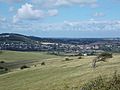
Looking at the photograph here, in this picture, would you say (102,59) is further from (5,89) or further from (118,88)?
(118,88)

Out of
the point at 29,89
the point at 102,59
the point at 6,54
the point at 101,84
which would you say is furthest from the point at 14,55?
the point at 101,84

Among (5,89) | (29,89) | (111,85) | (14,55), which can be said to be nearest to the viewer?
(111,85)

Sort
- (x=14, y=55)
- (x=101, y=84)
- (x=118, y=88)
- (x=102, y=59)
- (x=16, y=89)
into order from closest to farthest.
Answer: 1. (x=118, y=88)
2. (x=101, y=84)
3. (x=16, y=89)
4. (x=102, y=59)
5. (x=14, y=55)

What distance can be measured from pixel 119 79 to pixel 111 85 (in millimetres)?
552

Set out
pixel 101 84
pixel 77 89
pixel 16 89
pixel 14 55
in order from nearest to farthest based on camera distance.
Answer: pixel 101 84
pixel 77 89
pixel 16 89
pixel 14 55

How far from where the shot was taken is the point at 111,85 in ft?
62.0

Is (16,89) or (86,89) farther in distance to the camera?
(16,89)

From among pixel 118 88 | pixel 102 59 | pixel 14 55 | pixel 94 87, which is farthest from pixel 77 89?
pixel 14 55

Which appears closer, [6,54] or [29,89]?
[29,89]

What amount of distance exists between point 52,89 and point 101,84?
11.4 metres

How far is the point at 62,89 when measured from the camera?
29.1m

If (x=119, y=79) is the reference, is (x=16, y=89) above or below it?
below

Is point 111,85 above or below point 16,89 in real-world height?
above

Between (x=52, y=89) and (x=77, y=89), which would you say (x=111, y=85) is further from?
(x=52, y=89)
